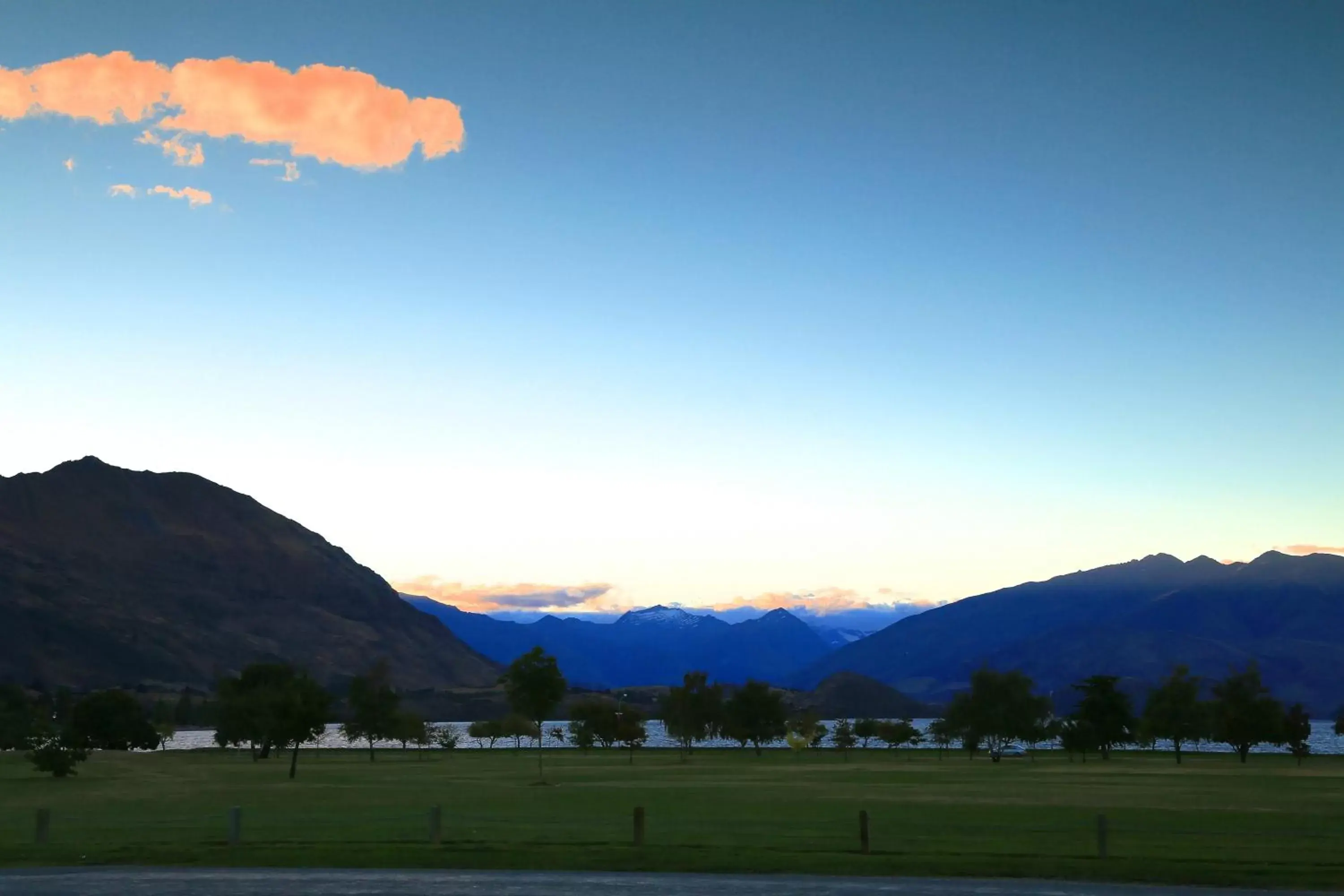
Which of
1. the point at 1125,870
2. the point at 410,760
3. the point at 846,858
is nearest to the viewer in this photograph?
the point at 1125,870

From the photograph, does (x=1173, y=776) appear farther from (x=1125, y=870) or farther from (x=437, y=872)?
(x=437, y=872)

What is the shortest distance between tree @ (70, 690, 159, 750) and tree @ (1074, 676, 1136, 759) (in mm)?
134508

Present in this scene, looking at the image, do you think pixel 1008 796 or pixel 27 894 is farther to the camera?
pixel 1008 796

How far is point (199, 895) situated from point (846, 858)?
1663cm

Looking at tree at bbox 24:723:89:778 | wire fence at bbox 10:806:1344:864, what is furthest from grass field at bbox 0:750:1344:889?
tree at bbox 24:723:89:778

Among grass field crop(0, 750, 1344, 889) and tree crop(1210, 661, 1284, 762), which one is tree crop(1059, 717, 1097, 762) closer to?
tree crop(1210, 661, 1284, 762)

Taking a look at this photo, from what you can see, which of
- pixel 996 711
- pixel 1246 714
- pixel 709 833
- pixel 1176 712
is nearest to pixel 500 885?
pixel 709 833

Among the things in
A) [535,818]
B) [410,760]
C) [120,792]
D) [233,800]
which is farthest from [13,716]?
[535,818]

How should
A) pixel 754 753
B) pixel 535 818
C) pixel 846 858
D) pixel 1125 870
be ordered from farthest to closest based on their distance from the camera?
pixel 754 753
pixel 535 818
pixel 846 858
pixel 1125 870

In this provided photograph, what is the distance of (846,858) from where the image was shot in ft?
108

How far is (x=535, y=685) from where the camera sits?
101m

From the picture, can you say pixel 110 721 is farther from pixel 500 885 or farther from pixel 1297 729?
pixel 500 885

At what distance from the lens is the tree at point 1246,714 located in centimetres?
14975

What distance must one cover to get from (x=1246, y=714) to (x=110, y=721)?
155 metres
